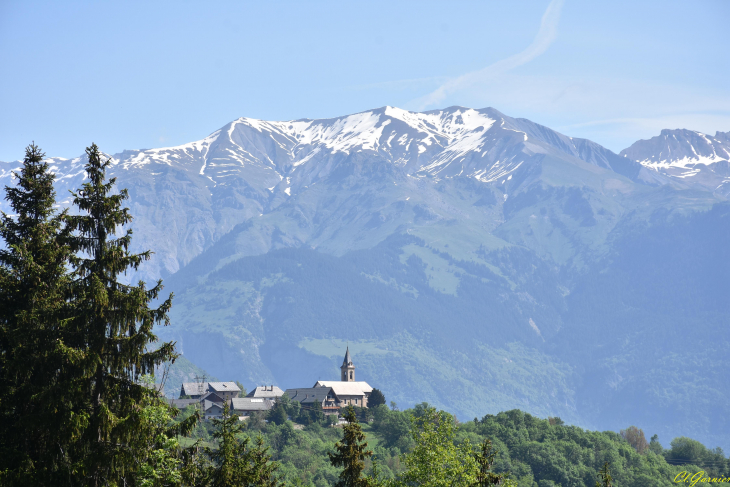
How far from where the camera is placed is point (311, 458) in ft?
479

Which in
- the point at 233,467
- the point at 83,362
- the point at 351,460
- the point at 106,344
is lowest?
the point at 233,467

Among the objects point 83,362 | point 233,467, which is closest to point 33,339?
point 83,362

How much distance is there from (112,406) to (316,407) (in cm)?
16818

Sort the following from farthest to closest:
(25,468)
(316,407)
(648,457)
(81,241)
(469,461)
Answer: (316,407) → (648,457) → (469,461) → (81,241) → (25,468)

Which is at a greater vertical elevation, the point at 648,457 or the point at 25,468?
the point at 648,457

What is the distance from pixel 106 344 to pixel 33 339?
2458 mm

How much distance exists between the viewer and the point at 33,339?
27438mm

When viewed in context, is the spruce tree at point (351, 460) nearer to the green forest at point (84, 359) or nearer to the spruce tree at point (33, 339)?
the green forest at point (84, 359)

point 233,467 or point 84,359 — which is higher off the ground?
point 84,359

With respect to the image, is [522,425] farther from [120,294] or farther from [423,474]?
[120,294]

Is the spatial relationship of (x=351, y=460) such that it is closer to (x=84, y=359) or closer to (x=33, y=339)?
(x=84, y=359)

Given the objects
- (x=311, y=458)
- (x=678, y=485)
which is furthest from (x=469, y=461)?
(x=678, y=485)

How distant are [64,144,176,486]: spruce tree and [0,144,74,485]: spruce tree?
66cm

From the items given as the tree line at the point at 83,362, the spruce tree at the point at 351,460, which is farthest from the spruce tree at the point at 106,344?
the spruce tree at the point at 351,460
